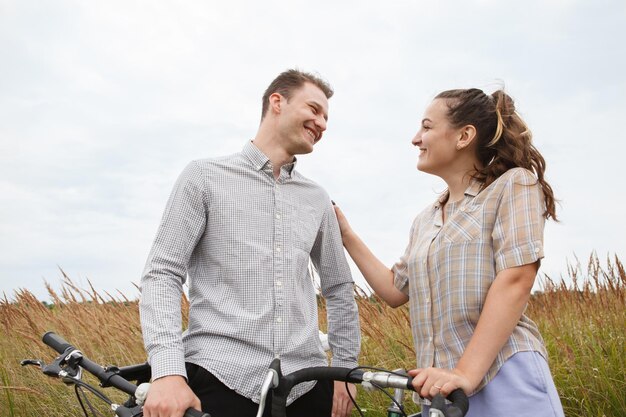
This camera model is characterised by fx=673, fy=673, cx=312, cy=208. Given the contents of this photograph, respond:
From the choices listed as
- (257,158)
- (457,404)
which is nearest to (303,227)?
(257,158)

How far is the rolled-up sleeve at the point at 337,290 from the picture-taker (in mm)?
3107

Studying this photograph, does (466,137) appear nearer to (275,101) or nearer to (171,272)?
(275,101)

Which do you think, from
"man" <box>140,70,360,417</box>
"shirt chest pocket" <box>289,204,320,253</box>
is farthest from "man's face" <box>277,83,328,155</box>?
"shirt chest pocket" <box>289,204,320,253</box>

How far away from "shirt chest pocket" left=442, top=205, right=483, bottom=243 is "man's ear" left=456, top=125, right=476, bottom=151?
28cm

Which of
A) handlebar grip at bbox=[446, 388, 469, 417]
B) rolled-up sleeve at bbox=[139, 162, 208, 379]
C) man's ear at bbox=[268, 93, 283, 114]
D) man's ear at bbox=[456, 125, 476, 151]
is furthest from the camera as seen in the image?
man's ear at bbox=[268, 93, 283, 114]

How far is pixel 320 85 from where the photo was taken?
3205mm

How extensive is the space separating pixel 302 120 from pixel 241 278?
81 cm

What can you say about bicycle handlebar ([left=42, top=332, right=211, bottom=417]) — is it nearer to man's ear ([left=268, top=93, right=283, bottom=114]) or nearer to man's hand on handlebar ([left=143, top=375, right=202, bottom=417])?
man's hand on handlebar ([left=143, top=375, right=202, bottom=417])

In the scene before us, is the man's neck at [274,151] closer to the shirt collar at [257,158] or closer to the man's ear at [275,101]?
the shirt collar at [257,158]

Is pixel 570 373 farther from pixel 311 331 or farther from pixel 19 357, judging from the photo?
pixel 19 357

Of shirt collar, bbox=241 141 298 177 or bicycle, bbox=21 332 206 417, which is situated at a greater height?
shirt collar, bbox=241 141 298 177

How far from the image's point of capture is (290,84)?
312 centimetres

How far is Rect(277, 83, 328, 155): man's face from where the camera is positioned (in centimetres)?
298

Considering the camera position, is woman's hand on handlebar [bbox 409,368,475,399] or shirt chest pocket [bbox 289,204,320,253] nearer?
woman's hand on handlebar [bbox 409,368,475,399]
